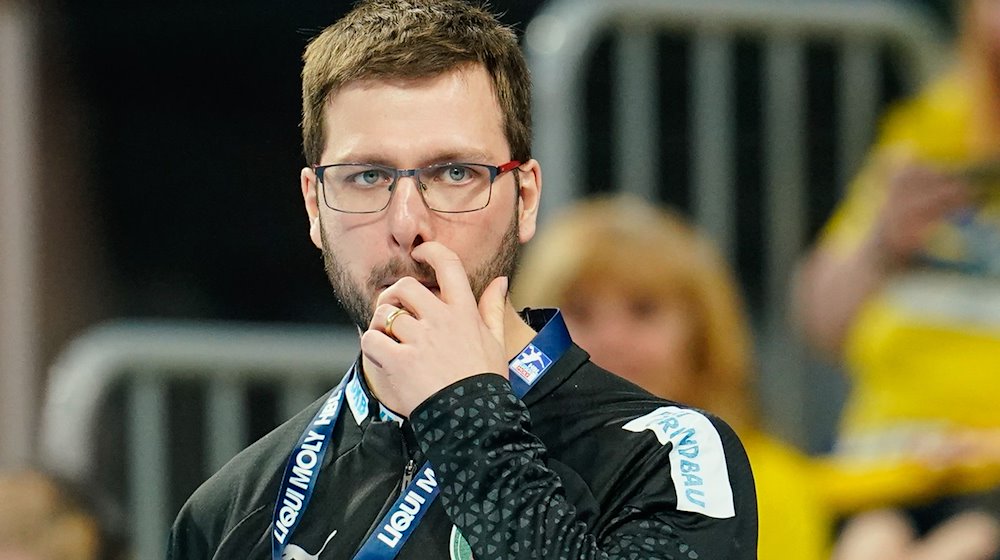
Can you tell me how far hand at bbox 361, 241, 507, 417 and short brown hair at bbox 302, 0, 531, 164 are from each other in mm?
216

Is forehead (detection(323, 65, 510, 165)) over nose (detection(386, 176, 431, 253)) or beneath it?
over

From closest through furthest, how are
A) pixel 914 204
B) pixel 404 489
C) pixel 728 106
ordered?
pixel 404 489 < pixel 914 204 < pixel 728 106

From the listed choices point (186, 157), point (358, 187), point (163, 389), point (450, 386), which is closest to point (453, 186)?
point (358, 187)

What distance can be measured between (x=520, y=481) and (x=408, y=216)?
1.11ft

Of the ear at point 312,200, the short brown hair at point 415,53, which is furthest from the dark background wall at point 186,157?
the short brown hair at point 415,53

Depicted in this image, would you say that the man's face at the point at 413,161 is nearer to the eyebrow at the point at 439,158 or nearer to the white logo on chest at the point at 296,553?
the eyebrow at the point at 439,158

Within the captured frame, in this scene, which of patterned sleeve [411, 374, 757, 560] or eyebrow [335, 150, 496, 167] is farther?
eyebrow [335, 150, 496, 167]

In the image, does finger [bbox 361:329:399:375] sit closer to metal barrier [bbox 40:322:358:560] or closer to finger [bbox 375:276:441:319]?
finger [bbox 375:276:441:319]

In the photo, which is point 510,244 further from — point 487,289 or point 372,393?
point 372,393

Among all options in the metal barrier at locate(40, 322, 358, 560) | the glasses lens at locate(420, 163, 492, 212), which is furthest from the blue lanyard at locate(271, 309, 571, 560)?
the metal barrier at locate(40, 322, 358, 560)

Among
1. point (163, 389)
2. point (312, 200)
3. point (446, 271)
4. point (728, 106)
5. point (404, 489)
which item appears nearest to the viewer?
point (446, 271)

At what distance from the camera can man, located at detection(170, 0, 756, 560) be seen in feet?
5.99

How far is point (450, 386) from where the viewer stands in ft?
6.06

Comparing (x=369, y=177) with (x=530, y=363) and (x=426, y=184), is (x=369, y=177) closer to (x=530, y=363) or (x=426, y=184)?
(x=426, y=184)
